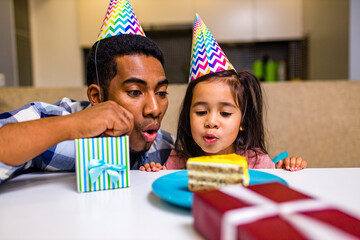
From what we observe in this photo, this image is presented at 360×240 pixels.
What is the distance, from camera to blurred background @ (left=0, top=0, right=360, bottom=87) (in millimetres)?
3406

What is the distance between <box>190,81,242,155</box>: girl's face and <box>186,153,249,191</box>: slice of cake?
472mm

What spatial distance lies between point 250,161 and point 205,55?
44 cm

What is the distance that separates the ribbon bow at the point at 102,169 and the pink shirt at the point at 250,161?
1.79 feet

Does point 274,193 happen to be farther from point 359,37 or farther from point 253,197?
point 359,37

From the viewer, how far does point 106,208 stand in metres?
0.52

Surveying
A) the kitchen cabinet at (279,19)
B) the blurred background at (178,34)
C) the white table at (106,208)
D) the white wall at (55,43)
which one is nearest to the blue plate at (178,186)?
the white table at (106,208)

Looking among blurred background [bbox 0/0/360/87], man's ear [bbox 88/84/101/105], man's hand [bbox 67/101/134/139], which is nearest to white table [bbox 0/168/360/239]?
man's hand [bbox 67/101/134/139]

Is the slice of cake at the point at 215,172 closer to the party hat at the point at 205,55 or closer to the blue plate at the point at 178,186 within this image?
the blue plate at the point at 178,186

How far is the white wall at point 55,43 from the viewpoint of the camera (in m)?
3.58

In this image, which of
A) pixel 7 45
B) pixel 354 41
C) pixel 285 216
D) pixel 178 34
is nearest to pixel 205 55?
pixel 285 216

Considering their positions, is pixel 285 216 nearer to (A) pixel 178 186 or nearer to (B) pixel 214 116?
(A) pixel 178 186

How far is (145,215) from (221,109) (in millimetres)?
625

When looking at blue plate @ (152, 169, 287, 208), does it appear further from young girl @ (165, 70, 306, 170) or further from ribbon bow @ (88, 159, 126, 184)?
young girl @ (165, 70, 306, 170)

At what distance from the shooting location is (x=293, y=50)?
3.68 metres
